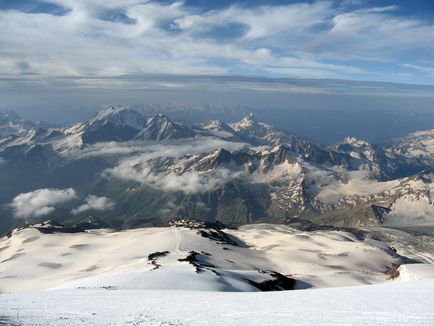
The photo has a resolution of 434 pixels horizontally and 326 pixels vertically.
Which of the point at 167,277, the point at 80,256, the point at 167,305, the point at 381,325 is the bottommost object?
the point at 80,256

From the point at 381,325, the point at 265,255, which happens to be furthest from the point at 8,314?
the point at 265,255

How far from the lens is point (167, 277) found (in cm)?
7794

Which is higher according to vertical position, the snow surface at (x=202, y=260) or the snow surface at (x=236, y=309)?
the snow surface at (x=236, y=309)

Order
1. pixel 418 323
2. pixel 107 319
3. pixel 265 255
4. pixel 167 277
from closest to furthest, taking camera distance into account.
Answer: pixel 418 323, pixel 107 319, pixel 167 277, pixel 265 255

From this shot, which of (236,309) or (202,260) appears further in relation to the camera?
(202,260)

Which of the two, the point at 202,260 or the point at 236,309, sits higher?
the point at 236,309

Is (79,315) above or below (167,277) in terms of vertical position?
above

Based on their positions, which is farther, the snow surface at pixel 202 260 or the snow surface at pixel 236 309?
the snow surface at pixel 202 260

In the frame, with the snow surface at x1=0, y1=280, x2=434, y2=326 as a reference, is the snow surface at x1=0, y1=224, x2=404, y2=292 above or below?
below

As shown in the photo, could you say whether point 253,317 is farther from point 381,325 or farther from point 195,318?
point 381,325

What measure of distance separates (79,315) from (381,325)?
2261 cm

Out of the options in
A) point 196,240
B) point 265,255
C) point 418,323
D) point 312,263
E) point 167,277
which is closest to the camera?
point 418,323

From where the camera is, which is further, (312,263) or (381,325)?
(312,263)

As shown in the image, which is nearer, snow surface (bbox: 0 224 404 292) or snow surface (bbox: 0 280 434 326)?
snow surface (bbox: 0 280 434 326)
